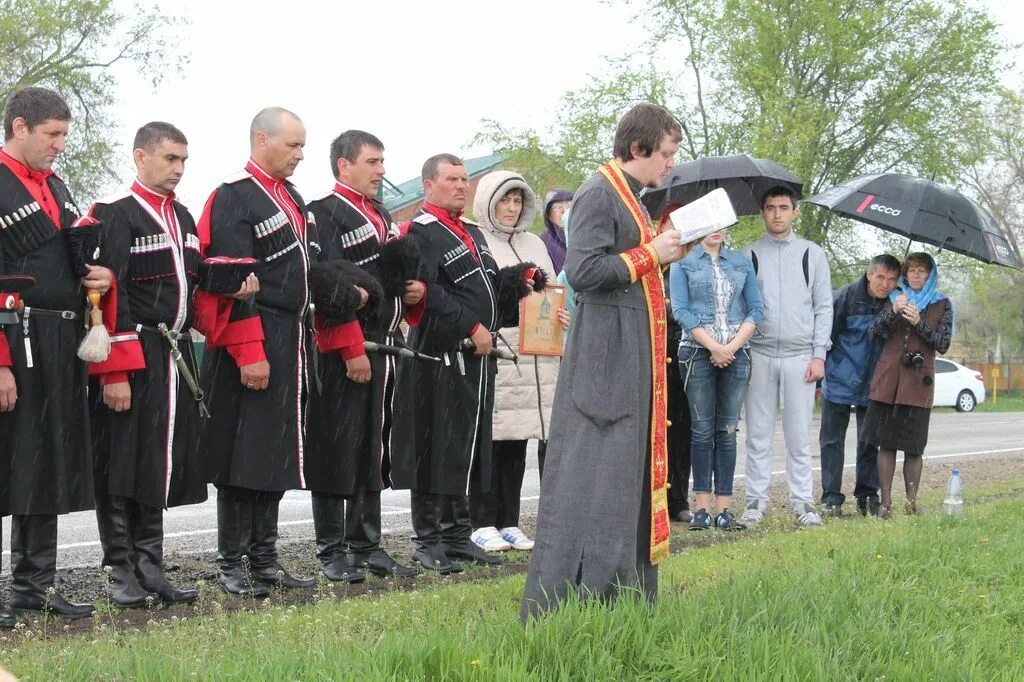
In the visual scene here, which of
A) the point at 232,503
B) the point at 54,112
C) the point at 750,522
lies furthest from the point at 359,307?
the point at 750,522

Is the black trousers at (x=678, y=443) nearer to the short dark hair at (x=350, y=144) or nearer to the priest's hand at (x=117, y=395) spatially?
the short dark hair at (x=350, y=144)

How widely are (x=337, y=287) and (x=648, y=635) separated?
285 centimetres

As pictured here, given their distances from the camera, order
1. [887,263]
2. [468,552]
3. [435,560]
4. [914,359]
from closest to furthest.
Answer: [435,560], [468,552], [914,359], [887,263]

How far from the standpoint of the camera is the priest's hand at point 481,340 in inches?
311

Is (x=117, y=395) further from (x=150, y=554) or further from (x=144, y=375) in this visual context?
(x=150, y=554)

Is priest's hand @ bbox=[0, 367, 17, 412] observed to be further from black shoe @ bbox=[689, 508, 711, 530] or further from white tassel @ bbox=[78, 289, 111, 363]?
black shoe @ bbox=[689, 508, 711, 530]

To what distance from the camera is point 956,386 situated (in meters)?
39.7

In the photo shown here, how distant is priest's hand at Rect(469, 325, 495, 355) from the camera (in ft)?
25.9

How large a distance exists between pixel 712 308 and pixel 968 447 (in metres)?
13.0

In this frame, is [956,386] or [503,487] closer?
[503,487]

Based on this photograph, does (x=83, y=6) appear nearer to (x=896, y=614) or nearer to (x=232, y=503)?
(x=232, y=503)

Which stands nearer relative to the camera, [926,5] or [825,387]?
[825,387]

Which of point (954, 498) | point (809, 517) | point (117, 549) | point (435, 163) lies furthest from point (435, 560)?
point (954, 498)

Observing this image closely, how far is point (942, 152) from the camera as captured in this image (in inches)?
1417
